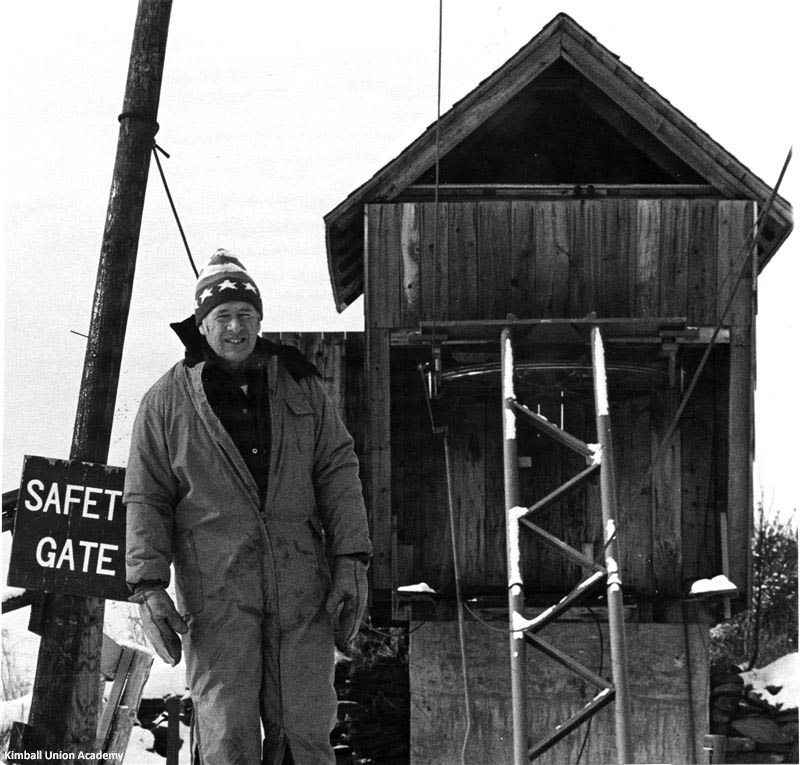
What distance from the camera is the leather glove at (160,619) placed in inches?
239

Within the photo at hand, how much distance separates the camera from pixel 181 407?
6422 millimetres

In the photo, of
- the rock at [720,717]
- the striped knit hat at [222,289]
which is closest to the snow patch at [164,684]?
the rock at [720,717]

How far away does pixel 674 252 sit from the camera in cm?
1435

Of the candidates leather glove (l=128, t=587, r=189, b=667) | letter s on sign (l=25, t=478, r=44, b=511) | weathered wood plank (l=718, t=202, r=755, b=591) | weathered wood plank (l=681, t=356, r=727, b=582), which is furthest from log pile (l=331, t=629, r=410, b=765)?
leather glove (l=128, t=587, r=189, b=667)

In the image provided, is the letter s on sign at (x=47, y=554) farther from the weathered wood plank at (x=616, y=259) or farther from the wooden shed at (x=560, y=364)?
the weathered wood plank at (x=616, y=259)

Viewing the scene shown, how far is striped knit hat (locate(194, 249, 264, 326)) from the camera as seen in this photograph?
6.48 meters

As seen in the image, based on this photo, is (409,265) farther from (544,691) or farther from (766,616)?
(766,616)

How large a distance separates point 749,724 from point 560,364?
816cm

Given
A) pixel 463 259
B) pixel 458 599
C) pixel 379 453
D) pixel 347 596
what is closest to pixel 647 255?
pixel 463 259

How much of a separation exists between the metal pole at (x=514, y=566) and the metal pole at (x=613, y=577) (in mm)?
586

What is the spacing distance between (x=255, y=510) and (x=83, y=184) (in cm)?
4873

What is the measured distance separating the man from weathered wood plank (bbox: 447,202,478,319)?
7.68m

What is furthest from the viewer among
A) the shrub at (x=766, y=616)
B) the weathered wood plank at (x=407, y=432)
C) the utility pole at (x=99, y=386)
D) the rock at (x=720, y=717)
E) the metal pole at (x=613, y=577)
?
the shrub at (x=766, y=616)

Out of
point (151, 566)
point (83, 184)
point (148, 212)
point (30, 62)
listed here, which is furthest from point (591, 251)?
point (30, 62)
